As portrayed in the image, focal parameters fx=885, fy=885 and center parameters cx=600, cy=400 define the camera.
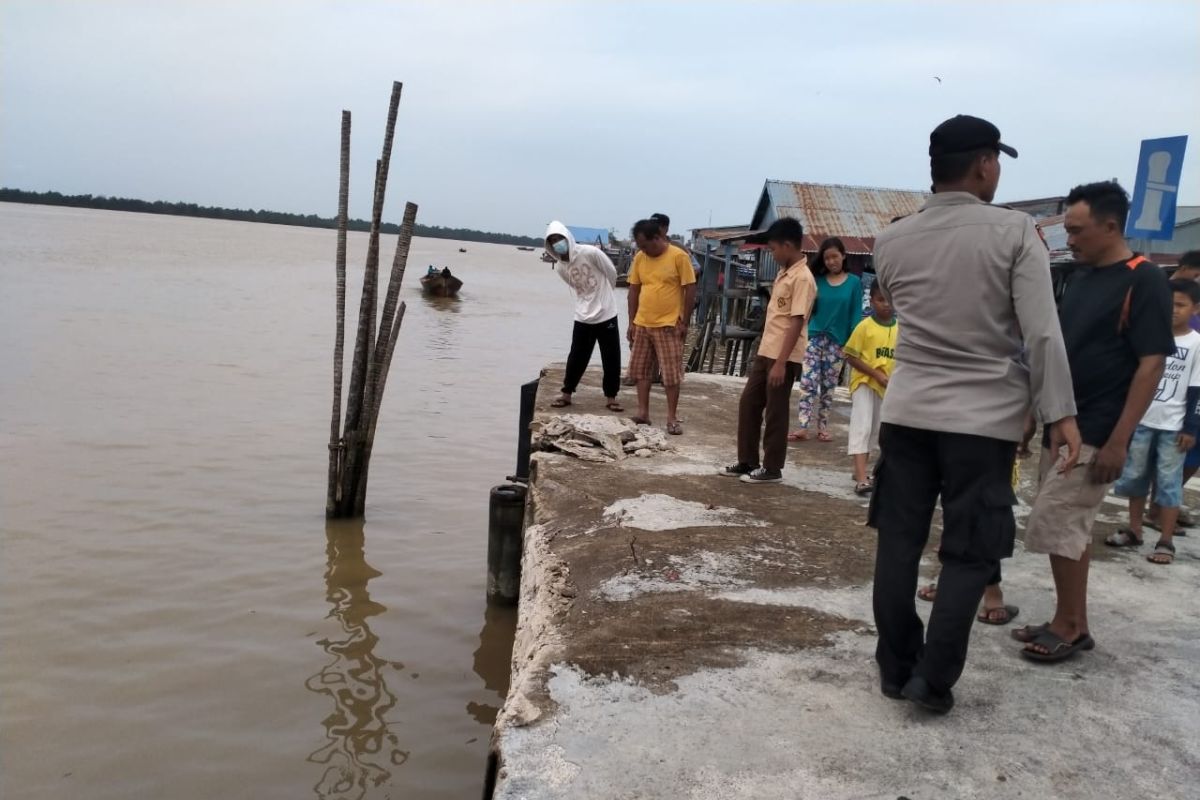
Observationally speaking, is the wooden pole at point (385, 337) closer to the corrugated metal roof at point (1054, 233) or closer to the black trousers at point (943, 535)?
the black trousers at point (943, 535)

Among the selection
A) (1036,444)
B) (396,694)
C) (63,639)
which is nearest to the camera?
(396,694)

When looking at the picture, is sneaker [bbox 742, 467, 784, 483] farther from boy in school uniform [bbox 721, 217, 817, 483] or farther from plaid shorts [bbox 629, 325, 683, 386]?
plaid shorts [bbox 629, 325, 683, 386]

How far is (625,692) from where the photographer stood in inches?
93.8

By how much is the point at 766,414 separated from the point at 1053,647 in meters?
2.27

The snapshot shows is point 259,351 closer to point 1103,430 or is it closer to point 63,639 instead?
point 63,639

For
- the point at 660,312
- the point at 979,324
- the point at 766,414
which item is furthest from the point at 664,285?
the point at 979,324

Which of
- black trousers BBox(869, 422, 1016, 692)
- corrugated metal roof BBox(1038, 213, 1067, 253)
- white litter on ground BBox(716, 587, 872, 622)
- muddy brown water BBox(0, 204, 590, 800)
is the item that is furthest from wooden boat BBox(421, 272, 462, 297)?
black trousers BBox(869, 422, 1016, 692)

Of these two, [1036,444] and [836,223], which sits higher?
[836,223]

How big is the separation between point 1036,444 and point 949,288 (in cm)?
488

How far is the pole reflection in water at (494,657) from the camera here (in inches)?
157

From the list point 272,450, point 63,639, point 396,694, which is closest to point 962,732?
point 396,694

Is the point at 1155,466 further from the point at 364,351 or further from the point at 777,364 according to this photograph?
the point at 364,351

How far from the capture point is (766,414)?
4.79 metres

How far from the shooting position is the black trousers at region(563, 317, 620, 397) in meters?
6.50
